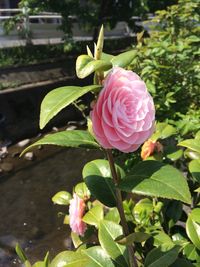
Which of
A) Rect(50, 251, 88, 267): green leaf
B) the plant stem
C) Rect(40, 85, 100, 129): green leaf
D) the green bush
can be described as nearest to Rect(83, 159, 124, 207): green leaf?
the plant stem

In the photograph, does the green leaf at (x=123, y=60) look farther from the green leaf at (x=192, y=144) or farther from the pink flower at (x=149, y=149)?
the pink flower at (x=149, y=149)

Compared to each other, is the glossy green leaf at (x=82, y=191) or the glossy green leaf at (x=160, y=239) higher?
the glossy green leaf at (x=82, y=191)

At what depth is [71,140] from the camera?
112 centimetres

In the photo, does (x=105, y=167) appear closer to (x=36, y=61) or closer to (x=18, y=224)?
(x=18, y=224)

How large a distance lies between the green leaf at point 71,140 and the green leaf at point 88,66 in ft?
0.76

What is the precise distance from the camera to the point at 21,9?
9477mm

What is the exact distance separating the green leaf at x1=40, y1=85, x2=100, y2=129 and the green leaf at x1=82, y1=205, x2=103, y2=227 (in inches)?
27.6

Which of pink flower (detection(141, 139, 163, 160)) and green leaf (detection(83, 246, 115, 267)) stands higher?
pink flower (detection(141, 139, 163, 160))

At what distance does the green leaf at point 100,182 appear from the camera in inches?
48.0

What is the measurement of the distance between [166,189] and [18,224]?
3.63 m

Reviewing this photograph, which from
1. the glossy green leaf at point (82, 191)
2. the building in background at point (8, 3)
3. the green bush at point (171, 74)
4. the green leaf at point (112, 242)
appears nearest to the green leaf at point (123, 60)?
the green leaf at point (112, 242)

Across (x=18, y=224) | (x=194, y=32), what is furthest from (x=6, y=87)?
(x=194, y=32)

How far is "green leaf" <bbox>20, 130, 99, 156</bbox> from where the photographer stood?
1.07 metres

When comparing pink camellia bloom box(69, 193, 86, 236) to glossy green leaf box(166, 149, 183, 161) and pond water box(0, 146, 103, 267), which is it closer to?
glossy green leaf box(166, 149, 183, 161)
